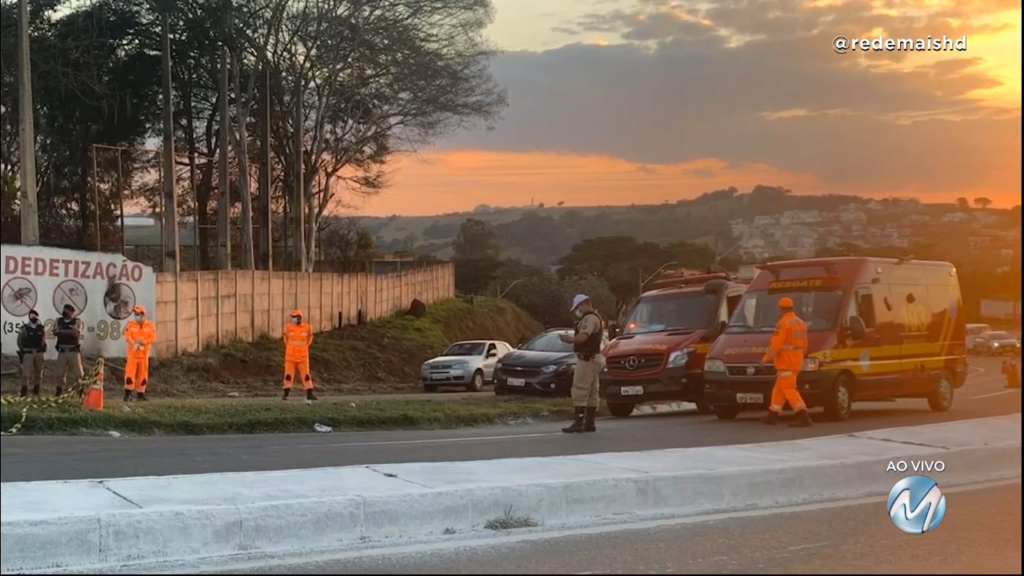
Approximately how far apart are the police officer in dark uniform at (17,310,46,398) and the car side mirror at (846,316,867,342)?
10.4 meters

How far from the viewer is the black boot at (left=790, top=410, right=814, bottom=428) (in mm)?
13516

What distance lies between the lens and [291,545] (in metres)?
6.73

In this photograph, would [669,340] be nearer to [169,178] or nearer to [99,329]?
[169,178]

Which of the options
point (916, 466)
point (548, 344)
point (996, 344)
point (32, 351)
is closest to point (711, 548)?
point (916, 466)

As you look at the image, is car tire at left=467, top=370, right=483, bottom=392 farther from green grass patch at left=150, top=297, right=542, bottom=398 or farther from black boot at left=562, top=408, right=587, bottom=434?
black boot at left=562, top=408, right=587, bottom=434

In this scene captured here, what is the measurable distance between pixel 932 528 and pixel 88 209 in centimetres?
970

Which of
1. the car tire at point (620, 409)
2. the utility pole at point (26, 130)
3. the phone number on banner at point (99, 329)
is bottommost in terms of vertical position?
the car tire at point (620, 409)

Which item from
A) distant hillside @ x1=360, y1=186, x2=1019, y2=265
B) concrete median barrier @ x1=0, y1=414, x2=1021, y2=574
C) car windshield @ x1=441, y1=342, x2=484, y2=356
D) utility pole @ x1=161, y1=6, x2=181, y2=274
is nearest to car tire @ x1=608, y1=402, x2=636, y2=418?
car windshield @ x1=441, y1=342, x2=484, y2=356

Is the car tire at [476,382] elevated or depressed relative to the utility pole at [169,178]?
→ depressed

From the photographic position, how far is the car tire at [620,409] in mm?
17625

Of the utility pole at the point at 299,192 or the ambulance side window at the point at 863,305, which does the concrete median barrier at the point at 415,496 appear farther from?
the utility pole at the point at 299,192

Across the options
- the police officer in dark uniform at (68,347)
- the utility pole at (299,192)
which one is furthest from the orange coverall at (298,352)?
the police officer in dark uniform at (68,347)

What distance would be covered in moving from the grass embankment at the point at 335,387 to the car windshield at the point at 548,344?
0.90ft

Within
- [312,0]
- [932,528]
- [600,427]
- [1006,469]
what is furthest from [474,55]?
[932,528]
